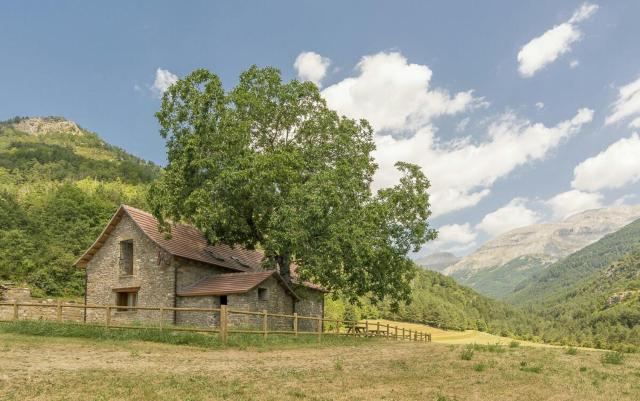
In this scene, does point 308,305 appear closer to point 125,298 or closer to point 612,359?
point 125,298

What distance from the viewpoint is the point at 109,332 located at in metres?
21.0

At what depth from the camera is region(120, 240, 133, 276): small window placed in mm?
32753

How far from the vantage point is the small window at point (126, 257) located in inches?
1289

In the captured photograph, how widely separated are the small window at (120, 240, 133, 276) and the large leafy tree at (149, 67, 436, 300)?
186 inches

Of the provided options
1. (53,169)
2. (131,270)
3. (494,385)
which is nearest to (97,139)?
(53,169)

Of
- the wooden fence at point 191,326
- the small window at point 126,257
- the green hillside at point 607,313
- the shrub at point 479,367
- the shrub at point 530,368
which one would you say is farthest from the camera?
the green hillside at point 607,313

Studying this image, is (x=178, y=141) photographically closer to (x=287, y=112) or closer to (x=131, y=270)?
(x=287, y=112)

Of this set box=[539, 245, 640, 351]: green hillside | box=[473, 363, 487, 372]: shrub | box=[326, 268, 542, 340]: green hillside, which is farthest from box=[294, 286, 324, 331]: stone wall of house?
box=[539, 245, 640, 351]: green hillside

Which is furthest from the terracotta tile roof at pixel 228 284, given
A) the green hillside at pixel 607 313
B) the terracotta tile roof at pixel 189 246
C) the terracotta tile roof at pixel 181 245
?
the green hillside at pixel 607 313

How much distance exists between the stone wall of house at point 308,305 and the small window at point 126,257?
36.3ft

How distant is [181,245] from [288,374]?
65.9 feet

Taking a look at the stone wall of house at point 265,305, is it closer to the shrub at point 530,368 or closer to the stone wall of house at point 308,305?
the stone wall of house at point 308,305

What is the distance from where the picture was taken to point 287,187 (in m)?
29.5

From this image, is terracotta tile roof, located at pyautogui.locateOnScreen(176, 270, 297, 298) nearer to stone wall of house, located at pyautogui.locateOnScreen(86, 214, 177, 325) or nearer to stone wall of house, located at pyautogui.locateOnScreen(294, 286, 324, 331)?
stone wall of house, located at pyautogui.locateOnScreen(86, 214, 177, 325)
